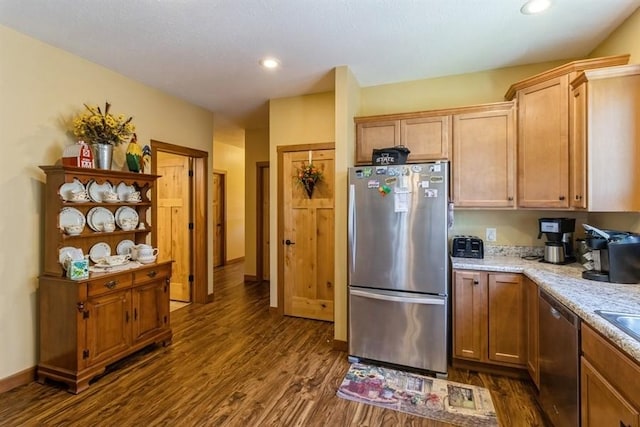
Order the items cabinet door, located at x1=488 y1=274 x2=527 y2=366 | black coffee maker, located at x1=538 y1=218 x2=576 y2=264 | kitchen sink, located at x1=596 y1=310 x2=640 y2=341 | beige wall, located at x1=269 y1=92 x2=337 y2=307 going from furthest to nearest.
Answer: beige wall, located at x1=269 y1=92 x2=337 y2=307
black coffee maker, located at x1=538 y1=218 x2=576 y2=264
cabinet door, located at x1=488 y1=274 x2=527 y2=366
kitchen sink, located at x1=596 y1=310 x2=640 y2=341

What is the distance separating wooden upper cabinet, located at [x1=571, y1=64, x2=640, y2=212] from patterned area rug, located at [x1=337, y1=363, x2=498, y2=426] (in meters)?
1.52

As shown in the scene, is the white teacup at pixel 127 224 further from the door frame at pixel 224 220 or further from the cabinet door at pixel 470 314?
the door frame at pixel 224 220

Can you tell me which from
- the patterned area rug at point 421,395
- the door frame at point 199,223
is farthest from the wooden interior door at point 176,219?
the patterned area rug at point 421,395

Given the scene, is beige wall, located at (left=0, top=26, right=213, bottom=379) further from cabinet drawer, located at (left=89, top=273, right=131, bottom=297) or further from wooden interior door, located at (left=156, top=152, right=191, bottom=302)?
wooden interior door, located at (left=156, top=152, right=191, bottom=302)

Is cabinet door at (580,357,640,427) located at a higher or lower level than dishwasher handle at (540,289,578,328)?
lower

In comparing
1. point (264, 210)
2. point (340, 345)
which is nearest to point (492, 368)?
point (340, 345)

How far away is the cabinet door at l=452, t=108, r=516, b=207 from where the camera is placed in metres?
2.64

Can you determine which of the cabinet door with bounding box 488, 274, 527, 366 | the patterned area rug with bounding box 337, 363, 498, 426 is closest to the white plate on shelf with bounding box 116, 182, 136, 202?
the patterned area rug with bounding box 337, 363, 498, 426

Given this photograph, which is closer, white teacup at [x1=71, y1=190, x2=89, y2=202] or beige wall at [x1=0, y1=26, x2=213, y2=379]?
beige wall at [x1=0, y1=26, x2=213, y2=379]

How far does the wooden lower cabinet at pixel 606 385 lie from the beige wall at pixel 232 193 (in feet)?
21.3

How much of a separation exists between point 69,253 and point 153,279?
2.20 ft

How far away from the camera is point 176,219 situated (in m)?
4.38

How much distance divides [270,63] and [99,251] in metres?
2.31

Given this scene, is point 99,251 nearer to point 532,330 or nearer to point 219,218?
point 532,330
